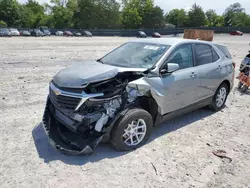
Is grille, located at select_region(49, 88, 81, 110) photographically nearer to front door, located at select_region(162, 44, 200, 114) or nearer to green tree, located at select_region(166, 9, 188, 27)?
front door, located at select_region(162, 44, 200, 114)

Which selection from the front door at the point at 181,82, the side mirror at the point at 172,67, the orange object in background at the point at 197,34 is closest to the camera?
the side mirror at the point at 172,67

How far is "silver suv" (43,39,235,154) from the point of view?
351 cm

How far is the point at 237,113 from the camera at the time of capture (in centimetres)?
562

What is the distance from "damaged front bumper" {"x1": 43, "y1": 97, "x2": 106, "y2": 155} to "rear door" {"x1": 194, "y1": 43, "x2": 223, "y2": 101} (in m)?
2.50

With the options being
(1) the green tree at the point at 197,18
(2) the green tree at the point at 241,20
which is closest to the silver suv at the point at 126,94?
(1) the green tree at the point at 197,18

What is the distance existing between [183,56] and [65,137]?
2661mm

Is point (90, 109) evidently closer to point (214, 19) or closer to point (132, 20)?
point (132, 20)

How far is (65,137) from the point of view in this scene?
3.83m

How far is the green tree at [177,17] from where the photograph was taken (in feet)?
300

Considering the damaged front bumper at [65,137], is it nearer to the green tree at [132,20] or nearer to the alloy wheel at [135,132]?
the alloy wheel at [135,132]

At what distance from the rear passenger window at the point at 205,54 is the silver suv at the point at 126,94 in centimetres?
2

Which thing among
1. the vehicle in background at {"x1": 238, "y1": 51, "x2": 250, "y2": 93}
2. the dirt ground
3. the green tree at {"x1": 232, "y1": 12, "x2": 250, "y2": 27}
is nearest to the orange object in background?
the vehicle in background at {"x1": 238, "y1": 51, "x2": 250, "y2": 93}

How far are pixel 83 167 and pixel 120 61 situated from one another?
2.06 metres

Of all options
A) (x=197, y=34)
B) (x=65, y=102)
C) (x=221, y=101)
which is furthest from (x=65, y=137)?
(x=197, y=34)
